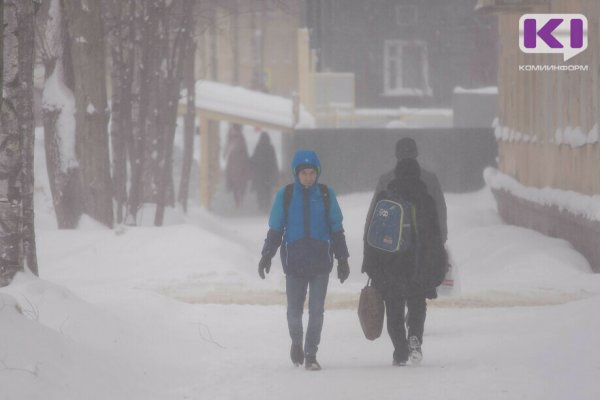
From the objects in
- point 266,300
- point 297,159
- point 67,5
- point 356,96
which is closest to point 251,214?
point 356,96

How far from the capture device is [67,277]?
54.5 feet

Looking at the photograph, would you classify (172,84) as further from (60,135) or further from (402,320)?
(402,320)

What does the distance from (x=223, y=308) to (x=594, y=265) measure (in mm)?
5521

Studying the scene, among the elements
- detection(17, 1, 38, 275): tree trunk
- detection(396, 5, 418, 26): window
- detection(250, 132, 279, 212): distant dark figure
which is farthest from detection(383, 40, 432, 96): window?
detection(17, 1, 38, 275): tree trunk

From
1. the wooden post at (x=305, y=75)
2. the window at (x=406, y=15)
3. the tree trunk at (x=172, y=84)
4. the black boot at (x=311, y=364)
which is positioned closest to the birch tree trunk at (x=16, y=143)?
the black boot at (x=311, y=364)

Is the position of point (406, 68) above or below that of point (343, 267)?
below

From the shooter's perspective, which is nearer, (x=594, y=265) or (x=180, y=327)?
(x=180, y=327)

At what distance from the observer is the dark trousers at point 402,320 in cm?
960

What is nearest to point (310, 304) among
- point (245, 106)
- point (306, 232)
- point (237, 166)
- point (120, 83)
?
point (306, 232)

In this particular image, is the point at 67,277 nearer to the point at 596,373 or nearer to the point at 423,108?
the point at 596,373

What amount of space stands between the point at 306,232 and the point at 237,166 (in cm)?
2731

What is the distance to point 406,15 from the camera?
1879 inches

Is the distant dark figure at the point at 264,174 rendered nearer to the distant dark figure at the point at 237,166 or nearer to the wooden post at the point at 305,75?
the distant dark figure at the point at 237,166

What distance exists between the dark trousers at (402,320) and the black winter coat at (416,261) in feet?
0.27
